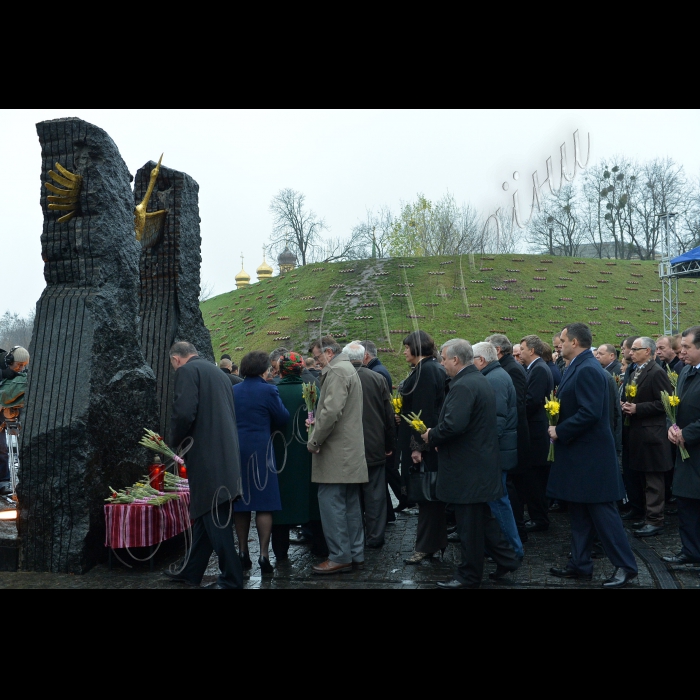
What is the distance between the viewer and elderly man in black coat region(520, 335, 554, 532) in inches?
280

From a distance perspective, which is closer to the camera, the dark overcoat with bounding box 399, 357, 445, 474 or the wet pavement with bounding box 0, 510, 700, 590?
the wet pavement with bounding box 0, 510, 700, 590

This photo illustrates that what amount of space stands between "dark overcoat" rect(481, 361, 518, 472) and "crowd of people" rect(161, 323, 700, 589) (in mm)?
11


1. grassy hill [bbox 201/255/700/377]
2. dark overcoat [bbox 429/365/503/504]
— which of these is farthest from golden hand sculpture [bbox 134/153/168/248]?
grassy hill [bbox 201/255/700/377]

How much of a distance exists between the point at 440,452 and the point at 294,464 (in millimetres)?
1595

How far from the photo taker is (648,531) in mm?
7051

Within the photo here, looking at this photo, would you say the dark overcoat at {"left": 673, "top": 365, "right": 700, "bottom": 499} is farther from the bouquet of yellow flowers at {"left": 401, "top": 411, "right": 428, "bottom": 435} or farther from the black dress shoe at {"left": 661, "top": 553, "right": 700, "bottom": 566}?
the bouquet of yellow flowers at {"left": 401, "top": 411, "right": 428, "bottom": 435}

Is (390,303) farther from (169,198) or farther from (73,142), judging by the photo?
(73,142)

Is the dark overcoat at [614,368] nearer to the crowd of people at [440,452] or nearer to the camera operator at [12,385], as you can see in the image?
the crowd of people at [440,452]

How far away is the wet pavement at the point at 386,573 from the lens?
550cm

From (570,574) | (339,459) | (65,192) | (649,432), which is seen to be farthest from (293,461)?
(649,432)

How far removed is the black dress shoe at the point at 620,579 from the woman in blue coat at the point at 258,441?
2720 mm

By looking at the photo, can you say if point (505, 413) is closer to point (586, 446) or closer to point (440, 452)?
point (586, 446)

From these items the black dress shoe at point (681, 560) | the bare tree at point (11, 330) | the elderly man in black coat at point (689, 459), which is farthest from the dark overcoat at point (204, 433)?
the bare tree at point (11, 330)

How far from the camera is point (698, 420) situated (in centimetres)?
568
